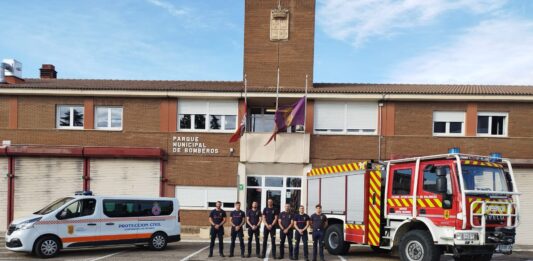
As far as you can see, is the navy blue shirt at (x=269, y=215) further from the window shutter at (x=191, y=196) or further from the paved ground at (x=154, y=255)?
the window shutter at (x=191, y=196)

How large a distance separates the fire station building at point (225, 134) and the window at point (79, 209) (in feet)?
22.8

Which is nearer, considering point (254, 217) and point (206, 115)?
point (254, 217)

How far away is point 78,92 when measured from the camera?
2144cm

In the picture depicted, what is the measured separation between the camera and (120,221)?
14.4 metres

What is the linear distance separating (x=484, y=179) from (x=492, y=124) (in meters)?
10.7

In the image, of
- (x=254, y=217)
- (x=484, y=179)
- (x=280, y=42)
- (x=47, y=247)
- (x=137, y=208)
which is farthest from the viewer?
(x=280, y=42)

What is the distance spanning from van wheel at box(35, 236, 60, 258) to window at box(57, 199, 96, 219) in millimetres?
649

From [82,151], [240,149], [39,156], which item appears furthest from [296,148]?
[39,156]

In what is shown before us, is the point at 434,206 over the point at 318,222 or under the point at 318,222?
over

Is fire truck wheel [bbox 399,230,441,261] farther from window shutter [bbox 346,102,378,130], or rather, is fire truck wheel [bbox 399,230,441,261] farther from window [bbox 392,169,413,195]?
window shutter [bbox 346,102,378,130]

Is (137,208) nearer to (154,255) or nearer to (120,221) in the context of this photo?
(120,221)

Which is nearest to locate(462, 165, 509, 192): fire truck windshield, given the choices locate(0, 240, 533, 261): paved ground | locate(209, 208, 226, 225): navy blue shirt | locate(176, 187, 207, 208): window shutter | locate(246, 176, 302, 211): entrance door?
locate(0, 240, 533, 261): paved ground

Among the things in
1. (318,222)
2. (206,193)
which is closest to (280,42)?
(206,193)

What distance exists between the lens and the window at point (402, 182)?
39.6 ft
